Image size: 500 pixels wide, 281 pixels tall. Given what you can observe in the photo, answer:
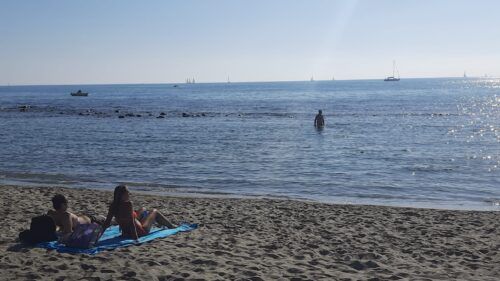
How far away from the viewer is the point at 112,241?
9.13 metres

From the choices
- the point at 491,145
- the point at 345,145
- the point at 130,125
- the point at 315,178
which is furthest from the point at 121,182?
the point at 130,125

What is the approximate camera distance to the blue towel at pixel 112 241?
858 centimetres

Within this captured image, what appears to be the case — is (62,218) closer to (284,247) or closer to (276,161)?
(284,247)

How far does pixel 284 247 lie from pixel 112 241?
305cm

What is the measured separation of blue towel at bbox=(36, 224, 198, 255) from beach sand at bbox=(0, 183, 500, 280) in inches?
8.0

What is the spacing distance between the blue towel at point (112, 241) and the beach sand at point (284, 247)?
0.20 m

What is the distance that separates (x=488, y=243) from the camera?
381 inches

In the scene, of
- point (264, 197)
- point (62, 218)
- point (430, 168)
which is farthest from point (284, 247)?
point (430, 168)

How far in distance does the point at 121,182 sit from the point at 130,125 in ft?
84.8

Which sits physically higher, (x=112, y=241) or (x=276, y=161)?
(x=112, y=241)

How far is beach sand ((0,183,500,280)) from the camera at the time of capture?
753cm

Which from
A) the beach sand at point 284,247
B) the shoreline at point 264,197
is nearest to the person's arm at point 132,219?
the beach sand at point 284,247

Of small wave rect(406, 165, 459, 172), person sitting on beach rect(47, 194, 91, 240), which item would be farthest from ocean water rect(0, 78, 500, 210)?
person sitting on beach rect(47, 194, 91, 240)

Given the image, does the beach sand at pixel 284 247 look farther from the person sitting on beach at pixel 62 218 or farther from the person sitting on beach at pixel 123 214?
the person sitting on beach at pixel 62 218
